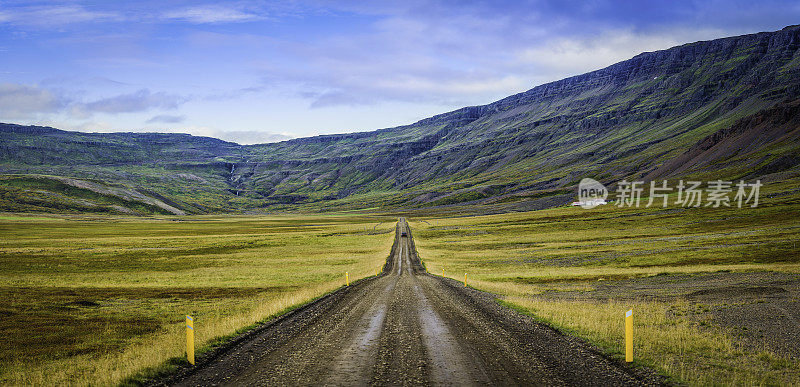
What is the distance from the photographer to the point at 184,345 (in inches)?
555

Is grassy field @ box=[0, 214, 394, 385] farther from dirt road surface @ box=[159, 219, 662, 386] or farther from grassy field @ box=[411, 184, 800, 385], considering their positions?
grassy field @ box=[411, 184, 800, 385]

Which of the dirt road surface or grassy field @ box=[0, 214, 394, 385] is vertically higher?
the dirt road surface

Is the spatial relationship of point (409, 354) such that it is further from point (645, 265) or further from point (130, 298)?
point (645, 265)

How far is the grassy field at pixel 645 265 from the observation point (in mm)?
12906

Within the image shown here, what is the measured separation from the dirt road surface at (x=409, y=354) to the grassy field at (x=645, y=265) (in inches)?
69.1

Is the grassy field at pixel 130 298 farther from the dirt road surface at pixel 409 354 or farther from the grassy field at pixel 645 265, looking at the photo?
the grassy field at pixel 645 265

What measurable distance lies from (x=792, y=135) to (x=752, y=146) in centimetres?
1296

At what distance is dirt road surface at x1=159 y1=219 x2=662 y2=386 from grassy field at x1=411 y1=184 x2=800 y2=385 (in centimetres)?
176

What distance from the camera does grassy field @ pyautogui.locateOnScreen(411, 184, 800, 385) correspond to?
1291 cm

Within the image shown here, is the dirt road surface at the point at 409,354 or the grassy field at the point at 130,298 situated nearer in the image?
the dirt road surface at the point at 409,354

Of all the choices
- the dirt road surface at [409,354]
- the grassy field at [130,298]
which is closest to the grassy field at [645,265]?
the dirt road surface at [409,354]

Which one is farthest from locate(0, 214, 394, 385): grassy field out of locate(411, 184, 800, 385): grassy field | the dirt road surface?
locate(411, 184, 800, 385): grassy field

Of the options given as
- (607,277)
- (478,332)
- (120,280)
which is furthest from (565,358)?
(120,280)

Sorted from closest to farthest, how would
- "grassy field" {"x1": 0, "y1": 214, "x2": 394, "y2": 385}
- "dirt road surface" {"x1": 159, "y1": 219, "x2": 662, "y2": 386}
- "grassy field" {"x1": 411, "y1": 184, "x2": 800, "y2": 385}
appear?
"dirt road surface" {"x1": 159, "y1": 219, "x2": 662, "y2": 386}, "grassy field" {"x1": 411, "y1": 184, "x2": 800, "y2": 385}, "grassy field" {"x1": 0, "y1": 214, "x2": 394, "y2": 385}
